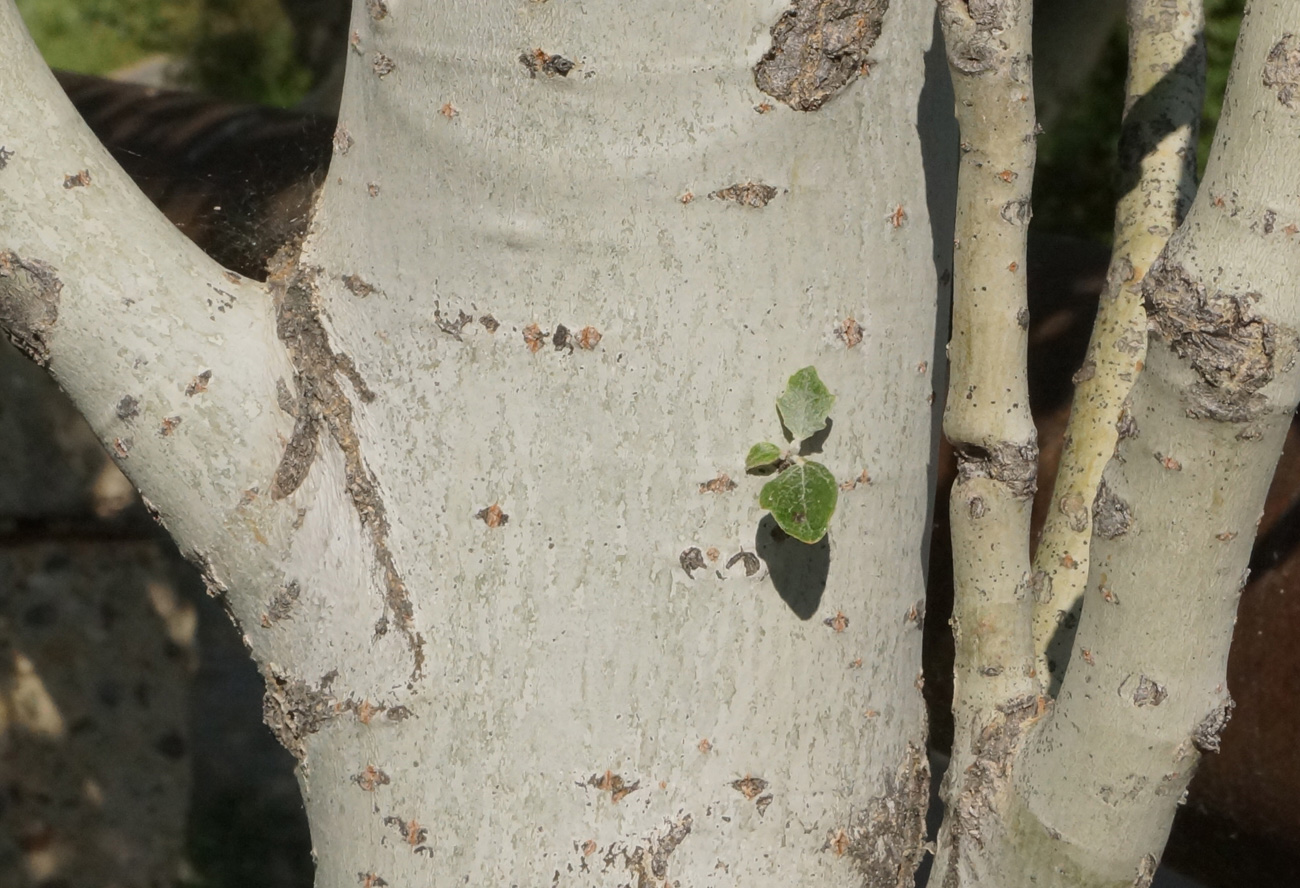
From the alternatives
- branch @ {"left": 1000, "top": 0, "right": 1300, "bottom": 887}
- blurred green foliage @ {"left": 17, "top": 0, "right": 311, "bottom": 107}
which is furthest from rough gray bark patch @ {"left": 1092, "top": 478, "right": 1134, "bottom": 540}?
blurred green foliage @ {"left": 17, "top": 0, "right": 311, "bottom": 107}

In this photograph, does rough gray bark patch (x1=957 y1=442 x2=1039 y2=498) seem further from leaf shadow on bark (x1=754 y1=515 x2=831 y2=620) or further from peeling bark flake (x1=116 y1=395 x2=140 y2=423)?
peeling bark flake (x1=116 y1=395 x2=140 y2=423)

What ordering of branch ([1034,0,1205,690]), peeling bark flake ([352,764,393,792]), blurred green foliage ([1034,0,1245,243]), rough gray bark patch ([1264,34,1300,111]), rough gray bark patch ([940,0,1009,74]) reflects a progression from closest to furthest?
1. rough gray bark patch ([1264,34,1300,111])
2. rough gray bark patch ([940,0,1009,74])
3. peeling bark flake ([352,764,393,792])
4. branch ([1034,0,1205,690])
5. blurred green foliage ([1034,0,1245,243])

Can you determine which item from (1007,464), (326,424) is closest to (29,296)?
(326,424)

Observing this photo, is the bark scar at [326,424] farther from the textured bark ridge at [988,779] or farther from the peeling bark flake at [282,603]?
the textured bark ridge at [988,779]

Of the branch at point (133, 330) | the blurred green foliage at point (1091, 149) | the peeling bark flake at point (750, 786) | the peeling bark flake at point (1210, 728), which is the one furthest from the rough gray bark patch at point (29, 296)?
the blurred green foliage at point (1091, 149)

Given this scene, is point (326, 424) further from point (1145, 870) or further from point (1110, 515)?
point (1145, 870)
